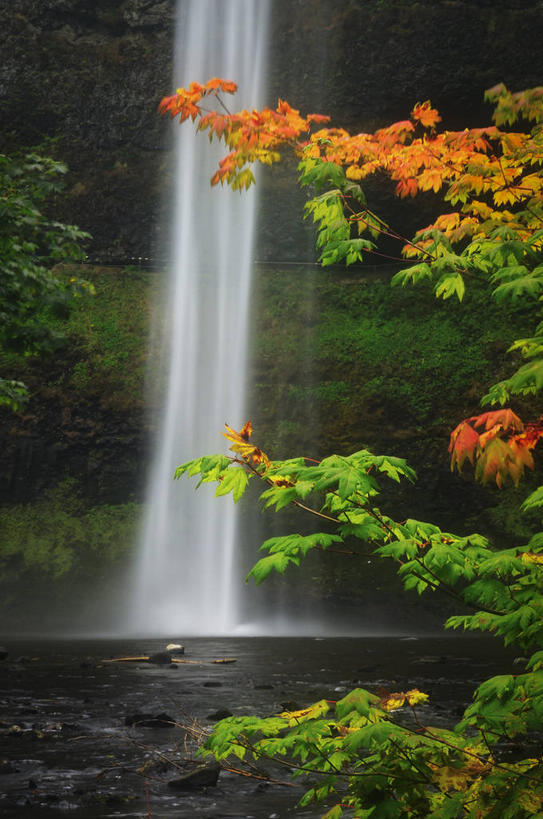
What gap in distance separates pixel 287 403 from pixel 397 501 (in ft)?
10.2

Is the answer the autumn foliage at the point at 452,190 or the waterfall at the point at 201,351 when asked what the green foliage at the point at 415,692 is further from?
the waterfall at the point at 201,351

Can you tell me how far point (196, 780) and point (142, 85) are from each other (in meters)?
18.3

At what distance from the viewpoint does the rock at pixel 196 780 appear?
11.5 feet

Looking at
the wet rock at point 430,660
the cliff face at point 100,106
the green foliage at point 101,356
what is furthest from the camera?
the cliff face at point 100,106

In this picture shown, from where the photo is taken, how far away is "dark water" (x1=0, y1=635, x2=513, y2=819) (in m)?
3.32

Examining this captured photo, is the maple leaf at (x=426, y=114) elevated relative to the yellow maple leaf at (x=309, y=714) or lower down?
elevated

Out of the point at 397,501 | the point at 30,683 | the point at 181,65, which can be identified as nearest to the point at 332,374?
the point at 397,501

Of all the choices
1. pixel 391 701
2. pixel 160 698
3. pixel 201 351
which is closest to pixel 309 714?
pixel 391 701

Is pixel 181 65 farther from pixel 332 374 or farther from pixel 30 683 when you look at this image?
pixel 30 683

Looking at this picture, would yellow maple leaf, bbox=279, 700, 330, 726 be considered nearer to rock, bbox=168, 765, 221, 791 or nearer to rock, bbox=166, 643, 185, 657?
rock, bbox=168, 765, 221, 791

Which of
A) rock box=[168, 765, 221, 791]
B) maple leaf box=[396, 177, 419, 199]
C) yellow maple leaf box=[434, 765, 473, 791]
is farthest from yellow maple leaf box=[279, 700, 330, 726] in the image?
maple leaf box=[396, 177, 419, 199]

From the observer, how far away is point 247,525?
1420cm

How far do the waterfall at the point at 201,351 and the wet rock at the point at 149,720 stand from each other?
24.1 ft

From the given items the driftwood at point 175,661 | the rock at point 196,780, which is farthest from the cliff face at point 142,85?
the rock at point 196,780
